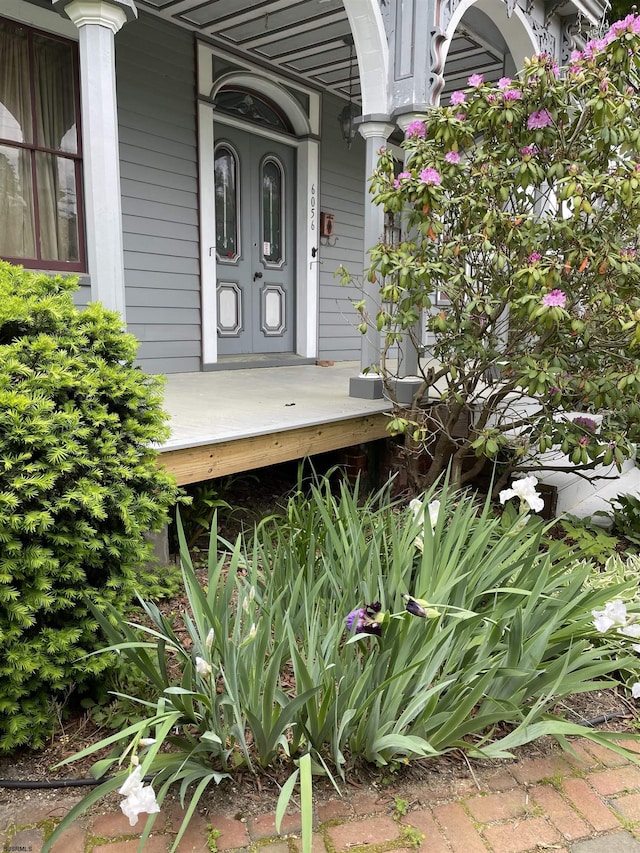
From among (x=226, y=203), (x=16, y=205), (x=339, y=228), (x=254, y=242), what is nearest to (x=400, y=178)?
(x=16, y=205)

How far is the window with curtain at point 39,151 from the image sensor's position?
439cm

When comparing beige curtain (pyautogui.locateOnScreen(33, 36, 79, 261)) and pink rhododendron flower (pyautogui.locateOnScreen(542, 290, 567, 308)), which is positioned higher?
beige curtain (pyautogui.locateOnScreen(33, 36, 79, 261))

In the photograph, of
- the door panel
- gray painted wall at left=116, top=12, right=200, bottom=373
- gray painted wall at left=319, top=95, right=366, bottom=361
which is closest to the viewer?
gray painted wall at left=116, top=12, right=200, bottom=373

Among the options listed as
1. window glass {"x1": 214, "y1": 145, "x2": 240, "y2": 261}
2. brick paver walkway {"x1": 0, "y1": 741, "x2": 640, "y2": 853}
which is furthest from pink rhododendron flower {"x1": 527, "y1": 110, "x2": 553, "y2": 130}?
window glass {"x1": 214, "y1": 145, "x2": 240, "y2": 261}

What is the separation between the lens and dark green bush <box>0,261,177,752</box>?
5.62 feet

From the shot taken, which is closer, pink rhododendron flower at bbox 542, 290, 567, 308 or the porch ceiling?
pink rhododendron flower at bbox 542, 290, 567, 308

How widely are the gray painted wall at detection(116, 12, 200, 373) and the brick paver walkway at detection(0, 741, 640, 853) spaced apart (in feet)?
13.3

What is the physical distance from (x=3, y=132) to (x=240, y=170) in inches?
91.4

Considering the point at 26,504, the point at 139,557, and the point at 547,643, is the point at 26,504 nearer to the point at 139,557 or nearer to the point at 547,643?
the point at 139,557

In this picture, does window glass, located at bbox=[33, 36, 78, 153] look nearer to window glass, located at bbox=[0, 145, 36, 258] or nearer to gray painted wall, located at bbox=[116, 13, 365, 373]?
window glass, located at bbox=[0, 145, 36, 258]

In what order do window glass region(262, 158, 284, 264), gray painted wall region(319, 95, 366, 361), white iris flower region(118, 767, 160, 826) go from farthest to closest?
gray painted wall region(319, 95, 366, 361), window glass region(262, 158, 284, 264), white iris flower region(118, 767, 160, 826)

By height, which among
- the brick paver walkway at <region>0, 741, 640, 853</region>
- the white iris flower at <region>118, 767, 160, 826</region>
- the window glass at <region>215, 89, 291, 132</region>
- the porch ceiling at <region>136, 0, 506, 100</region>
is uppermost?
the porch ceiling at <region>136, 0, 506, 100</region>

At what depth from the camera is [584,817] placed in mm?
1683

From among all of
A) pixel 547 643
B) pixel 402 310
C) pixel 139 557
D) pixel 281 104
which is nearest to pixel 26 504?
pixel 139 557
